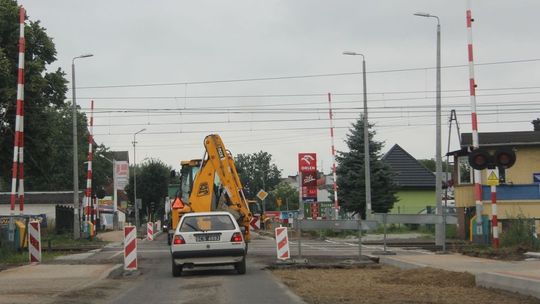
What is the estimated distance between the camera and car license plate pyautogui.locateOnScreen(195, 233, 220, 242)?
632 inches

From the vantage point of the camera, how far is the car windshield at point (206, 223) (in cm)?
1623

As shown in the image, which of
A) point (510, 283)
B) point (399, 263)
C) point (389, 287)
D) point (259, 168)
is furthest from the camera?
point (259, 168)

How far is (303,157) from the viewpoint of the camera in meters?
34.7

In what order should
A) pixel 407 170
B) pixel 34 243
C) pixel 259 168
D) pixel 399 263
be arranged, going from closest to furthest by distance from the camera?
pixel 399 263, pixel 34 243, pixel 407 170, pixel 259 168

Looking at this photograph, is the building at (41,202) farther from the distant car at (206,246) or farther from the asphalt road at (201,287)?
the distant car at (206,246)

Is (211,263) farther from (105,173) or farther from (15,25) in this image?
(105,173)

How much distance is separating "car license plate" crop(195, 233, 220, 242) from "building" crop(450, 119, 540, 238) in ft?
46.4

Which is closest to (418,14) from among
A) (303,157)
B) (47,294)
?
(303,157)

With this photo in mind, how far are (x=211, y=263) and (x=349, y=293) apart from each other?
16.3 feet

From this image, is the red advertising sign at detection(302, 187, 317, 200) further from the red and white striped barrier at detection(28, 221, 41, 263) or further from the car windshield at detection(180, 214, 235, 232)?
the car windshield at detection(180, 214, 235, 232)

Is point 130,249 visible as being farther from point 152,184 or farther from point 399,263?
point 152,184

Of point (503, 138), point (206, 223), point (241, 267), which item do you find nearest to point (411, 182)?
point (503, 138)

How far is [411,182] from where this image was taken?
216 ft

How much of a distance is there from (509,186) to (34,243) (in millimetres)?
21154
